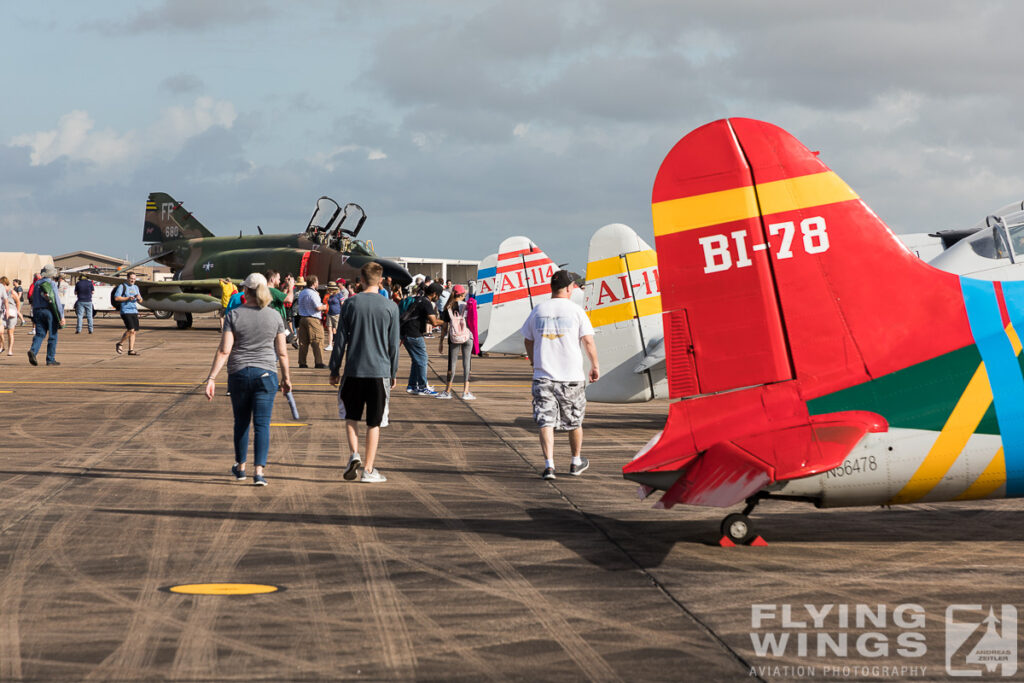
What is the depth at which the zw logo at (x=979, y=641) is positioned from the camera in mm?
4621

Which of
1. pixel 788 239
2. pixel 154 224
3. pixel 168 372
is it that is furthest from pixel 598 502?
pixel 154 224

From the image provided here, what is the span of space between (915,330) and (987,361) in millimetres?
453

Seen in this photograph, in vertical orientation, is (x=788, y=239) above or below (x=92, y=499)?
above

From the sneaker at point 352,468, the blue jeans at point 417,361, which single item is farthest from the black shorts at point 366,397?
the blue jeans at point 417,361

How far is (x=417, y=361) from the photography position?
18.7 metres

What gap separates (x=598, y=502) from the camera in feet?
28.6

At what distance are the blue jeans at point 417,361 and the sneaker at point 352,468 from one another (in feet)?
26.5

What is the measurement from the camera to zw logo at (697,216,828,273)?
6.61 meters

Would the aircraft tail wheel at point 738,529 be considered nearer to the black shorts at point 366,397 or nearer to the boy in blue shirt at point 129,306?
the black shorts at point 366,397

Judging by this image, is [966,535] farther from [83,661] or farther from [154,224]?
[154,224]

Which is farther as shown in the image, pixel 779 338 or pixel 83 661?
pixel 779 338

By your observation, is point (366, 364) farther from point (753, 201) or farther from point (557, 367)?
point (753, 201)

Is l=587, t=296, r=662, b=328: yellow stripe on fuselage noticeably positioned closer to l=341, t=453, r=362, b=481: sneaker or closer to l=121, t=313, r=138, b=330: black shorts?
l=341, t=453, r=362, b=481: sneaker

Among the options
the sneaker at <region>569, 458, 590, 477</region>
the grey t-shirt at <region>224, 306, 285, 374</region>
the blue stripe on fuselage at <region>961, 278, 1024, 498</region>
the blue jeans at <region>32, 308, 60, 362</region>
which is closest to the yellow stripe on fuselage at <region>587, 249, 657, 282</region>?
the sneaker at <region>569, 458, 590, 477</region>
